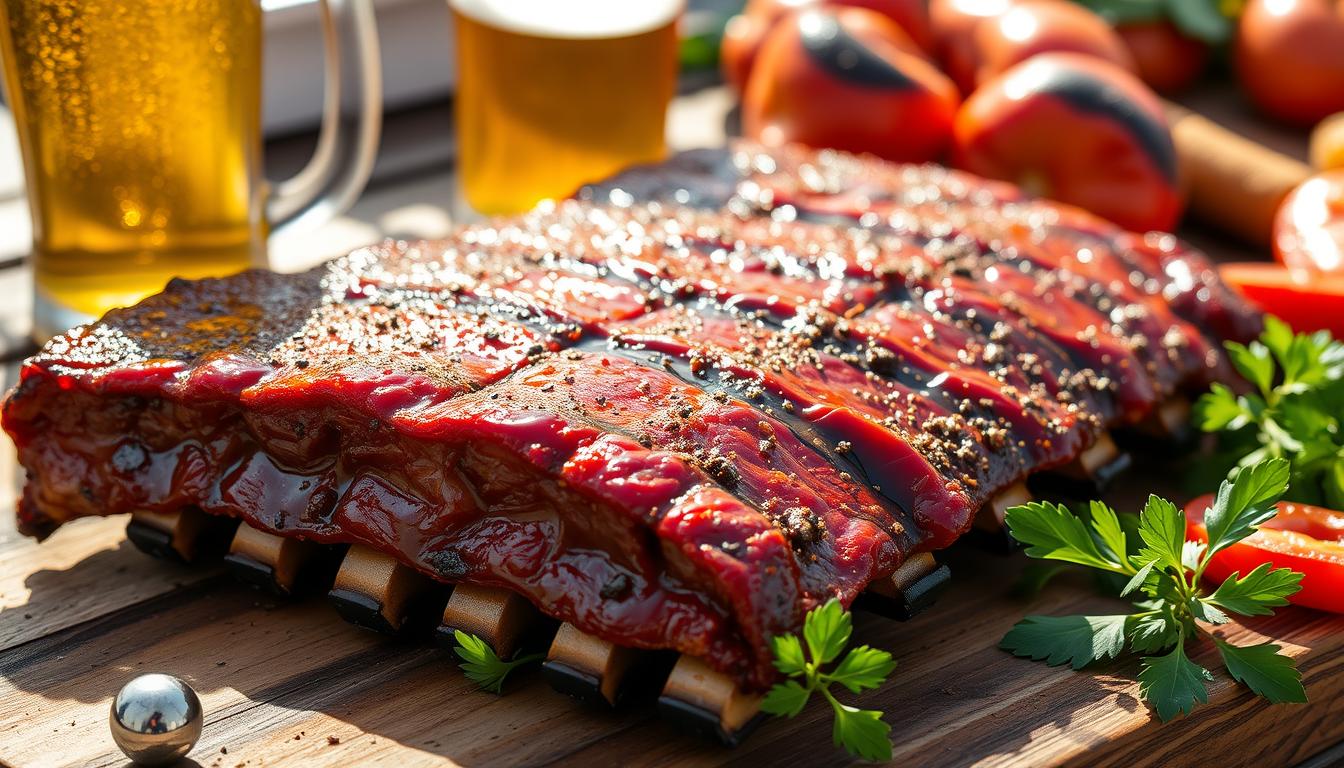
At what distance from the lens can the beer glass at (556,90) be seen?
387cm

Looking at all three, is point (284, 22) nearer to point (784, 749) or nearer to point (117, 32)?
point (117, 32)

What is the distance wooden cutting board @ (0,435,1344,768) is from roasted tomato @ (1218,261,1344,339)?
1.10 meters

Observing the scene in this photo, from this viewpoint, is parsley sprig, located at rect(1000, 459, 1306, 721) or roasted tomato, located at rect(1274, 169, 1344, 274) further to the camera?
roasted tomato, located at rect(1274, 169, 1344, 274)

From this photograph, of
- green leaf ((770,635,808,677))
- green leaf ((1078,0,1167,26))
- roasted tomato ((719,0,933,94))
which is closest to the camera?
green leaf ((770,635,808,677))

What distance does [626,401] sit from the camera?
240 centimetres

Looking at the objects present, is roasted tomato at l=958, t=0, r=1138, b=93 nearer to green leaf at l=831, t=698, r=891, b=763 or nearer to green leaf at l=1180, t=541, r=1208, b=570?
green leaf at l=1180, t=541, r=1208, b=570

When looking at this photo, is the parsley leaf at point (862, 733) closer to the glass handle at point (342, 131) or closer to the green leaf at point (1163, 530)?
the green leaf at point (1163, 530)

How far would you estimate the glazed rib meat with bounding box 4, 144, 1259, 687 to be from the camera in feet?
7.29

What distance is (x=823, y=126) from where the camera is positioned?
4.36m

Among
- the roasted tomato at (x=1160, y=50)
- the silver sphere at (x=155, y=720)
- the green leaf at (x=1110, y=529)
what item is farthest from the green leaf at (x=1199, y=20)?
the silver sphere at (x=155, y=720)

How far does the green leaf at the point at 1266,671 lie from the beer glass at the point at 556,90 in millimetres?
2166

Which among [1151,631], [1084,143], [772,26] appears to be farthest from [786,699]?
[772,26]

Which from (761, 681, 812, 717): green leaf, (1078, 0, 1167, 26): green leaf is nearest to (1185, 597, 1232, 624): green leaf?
(761, 681, 812, 717): green leaf

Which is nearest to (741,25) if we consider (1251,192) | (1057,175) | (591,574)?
(1057,175)
